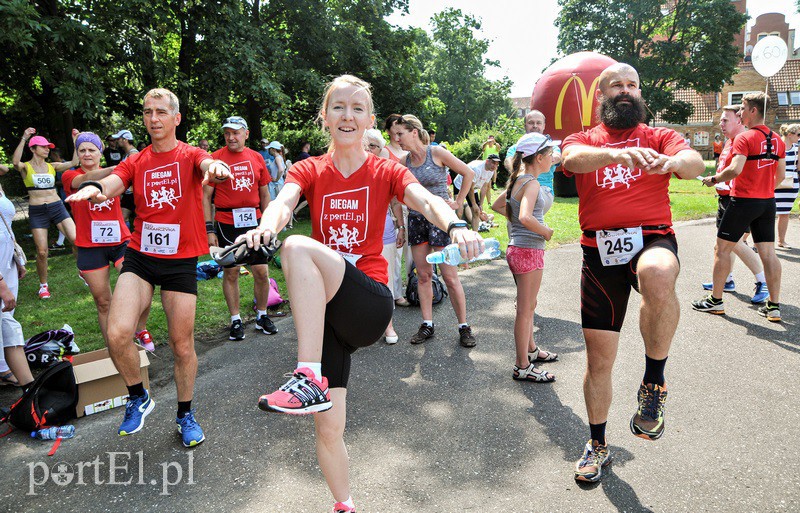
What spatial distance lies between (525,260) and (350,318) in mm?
2419

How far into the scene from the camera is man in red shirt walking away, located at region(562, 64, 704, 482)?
2.82 meters

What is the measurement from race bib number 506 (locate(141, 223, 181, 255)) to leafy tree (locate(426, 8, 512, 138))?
176ft

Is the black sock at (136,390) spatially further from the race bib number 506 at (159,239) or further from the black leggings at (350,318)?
the black leggings at (350,318)

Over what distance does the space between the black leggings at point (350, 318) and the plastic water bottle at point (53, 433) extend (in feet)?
8.56

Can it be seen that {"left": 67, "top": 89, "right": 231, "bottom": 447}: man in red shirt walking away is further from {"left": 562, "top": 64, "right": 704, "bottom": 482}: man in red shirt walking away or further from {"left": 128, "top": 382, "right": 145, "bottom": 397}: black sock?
{"left": 562, "top": 64, "right": 704, "bottom": 482}: man in red shirt walking away

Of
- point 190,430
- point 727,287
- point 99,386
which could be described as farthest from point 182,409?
point 727,287

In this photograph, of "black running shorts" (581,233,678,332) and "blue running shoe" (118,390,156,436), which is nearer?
"black running shorts" (581,233,678,332)

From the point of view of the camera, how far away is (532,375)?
445 cm

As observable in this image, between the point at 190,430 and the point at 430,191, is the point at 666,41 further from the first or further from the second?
the point at 190,430

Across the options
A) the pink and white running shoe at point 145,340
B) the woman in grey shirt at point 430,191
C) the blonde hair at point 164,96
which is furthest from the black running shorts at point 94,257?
the woman in grey shirt at point 430,191

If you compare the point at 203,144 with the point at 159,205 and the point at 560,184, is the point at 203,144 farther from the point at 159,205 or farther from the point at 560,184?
the point at 560,184

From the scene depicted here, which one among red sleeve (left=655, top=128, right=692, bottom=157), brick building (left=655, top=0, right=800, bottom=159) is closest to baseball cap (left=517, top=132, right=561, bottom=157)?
red sleeve (left=655, top=128, right=692, bottom=157)

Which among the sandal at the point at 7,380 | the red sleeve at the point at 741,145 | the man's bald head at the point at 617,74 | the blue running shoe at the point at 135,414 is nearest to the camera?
the man's bald head at the point at 617,74

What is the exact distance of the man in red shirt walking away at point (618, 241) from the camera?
9.27 ft
